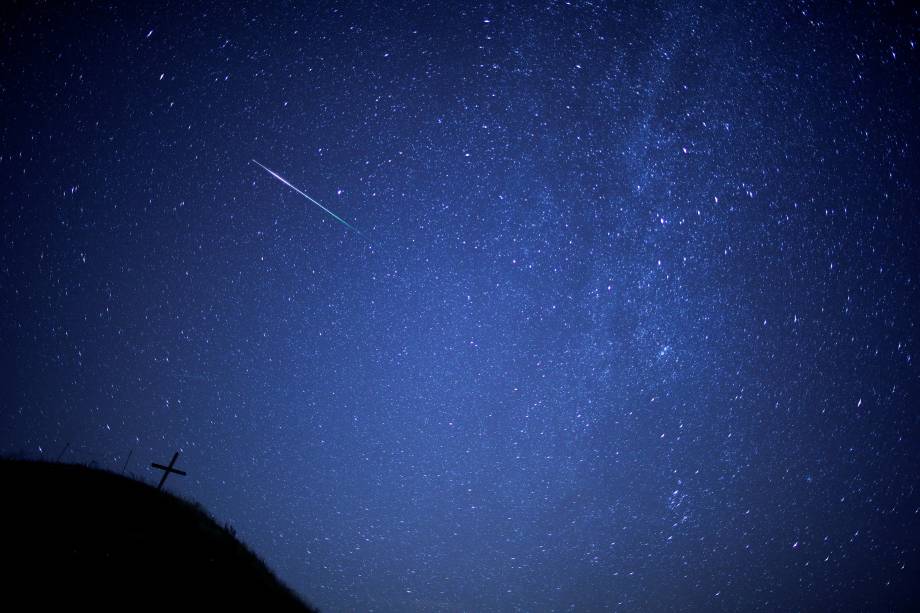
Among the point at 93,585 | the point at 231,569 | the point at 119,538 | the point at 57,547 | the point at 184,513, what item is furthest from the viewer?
the point at 184,513

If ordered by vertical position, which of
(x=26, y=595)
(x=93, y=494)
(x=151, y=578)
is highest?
(x=93, y=494)

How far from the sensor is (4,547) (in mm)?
6398

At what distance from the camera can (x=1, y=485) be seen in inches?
340

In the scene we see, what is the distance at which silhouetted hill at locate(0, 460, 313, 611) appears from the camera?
5977 millimetres

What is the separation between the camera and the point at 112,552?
7129 mm

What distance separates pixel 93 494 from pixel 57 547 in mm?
3301

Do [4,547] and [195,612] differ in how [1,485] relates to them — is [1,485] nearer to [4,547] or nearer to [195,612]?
[4,547]

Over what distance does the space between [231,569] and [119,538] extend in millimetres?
2164

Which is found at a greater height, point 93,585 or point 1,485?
point 1,485

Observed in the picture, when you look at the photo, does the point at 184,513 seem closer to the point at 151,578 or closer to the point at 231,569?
the point at 231,569

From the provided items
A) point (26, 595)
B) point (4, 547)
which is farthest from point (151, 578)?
point (4, 547)

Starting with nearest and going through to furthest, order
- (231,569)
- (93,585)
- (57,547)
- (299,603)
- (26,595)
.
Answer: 1. (26,595)
2. (93,585)
3. (57,547)
4. (231,569)
5. (299,603)

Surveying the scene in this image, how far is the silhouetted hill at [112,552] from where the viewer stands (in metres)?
5.98

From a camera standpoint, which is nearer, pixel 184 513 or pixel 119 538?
pixel 119 538
